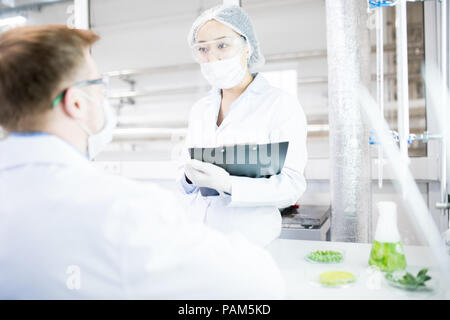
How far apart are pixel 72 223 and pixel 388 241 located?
29.7 inches

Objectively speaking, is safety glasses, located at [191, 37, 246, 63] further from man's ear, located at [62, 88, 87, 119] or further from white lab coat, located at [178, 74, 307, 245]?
man's ear, located at [62, 88, 87, 119]

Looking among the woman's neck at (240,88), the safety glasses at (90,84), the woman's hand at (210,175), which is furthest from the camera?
the woman's neck at (240,88)

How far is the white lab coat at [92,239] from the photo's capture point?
55 cm

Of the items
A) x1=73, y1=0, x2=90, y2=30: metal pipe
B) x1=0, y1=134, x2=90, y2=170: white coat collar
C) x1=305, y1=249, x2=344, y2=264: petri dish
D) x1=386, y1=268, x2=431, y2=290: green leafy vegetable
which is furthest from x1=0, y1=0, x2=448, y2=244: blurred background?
x1=0, y1=134, x2=90, y2=170: white coat collar

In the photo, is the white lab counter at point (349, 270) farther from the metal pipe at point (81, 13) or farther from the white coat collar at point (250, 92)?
the metal pipe at point (81, 13)

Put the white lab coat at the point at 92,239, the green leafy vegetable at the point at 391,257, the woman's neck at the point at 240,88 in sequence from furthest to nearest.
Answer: the woman's neck at the point at 240,88, the green leafy vegetable at the point at 391,257, the white lab coat at the point at 92,239

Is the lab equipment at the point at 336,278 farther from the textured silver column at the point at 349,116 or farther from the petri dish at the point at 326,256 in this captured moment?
the textured silver column at the point at 349,116

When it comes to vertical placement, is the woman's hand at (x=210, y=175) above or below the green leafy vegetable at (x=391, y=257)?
above

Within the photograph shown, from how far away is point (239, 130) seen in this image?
4.79ft

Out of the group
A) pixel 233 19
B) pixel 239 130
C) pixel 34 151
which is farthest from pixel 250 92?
pixel 34 151

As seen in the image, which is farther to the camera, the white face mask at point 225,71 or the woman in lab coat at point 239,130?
the white face mask at point 225,71

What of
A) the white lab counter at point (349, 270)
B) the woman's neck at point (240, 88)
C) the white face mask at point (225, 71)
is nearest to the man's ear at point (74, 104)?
the white lab counter at point (349, 270)

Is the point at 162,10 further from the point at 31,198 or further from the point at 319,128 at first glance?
the point at 31,198

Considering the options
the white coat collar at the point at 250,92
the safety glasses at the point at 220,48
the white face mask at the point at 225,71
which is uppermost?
the safety glasses at the point at 220,48
